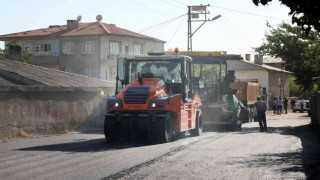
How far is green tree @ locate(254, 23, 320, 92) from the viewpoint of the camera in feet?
105

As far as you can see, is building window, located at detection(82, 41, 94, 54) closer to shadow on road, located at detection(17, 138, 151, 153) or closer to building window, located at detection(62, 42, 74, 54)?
building window, located at detection(62, 42, 74, 54)

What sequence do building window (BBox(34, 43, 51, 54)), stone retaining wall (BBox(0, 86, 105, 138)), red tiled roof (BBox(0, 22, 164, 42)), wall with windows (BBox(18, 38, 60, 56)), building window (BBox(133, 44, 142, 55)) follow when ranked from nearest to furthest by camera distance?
stone retaining wall (BBox(0, 86, 105, 138)) < red tiled roof (BBox(0, 22, 164, 42)) < wall with windows (BBox(18, 38, 60, 56)) < building window (BBox(34, 43, 51, 54)) < building window (BBox(133, 44, 142, 55))

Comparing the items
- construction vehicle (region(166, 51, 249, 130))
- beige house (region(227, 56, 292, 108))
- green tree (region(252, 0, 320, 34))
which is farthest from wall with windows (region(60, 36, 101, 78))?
green tree (region(252, 0, 320, 34))

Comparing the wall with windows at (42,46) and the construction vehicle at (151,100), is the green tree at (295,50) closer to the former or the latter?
the construction vehicle at (151,100)

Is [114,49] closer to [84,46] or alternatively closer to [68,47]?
[84,46]

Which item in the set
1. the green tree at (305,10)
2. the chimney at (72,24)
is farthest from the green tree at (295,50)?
the chimney at (72,24)

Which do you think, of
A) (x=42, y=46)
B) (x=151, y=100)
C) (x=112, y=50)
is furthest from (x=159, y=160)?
(x=42, y=46)

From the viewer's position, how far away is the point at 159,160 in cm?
1274

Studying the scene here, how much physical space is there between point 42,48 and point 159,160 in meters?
60.1

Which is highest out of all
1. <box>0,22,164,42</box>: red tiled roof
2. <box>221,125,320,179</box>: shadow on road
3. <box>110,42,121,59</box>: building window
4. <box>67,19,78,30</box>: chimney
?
<box>67,19,78,30</box>: chimney

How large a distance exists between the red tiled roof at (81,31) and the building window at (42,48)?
56.3 inches

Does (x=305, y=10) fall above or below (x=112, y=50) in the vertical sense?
below

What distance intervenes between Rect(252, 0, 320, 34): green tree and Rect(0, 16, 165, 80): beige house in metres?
56.7

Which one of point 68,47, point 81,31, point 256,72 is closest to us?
point 81,31
